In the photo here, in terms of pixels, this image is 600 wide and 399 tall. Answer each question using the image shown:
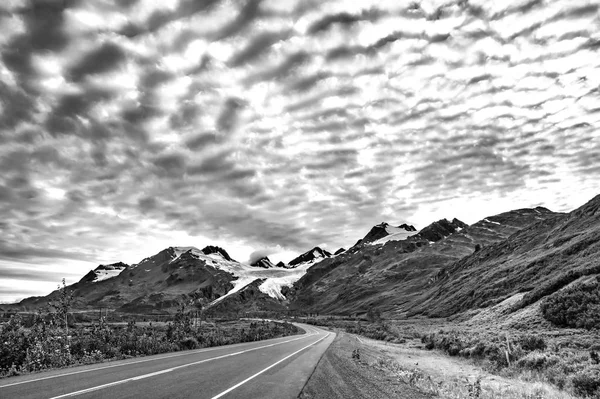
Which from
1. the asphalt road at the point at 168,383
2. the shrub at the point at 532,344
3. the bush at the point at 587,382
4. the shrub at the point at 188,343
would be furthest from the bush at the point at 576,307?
the shrub at the point at 188,343

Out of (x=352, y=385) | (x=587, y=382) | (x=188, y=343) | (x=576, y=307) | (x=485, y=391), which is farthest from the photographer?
(x=576, y=307)

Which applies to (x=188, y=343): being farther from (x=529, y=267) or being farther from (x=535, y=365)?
(x=529, y=267)

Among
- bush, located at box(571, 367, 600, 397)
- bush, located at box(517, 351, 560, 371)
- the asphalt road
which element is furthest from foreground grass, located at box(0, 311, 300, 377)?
bush, located at box(517, 351, 560, 371)

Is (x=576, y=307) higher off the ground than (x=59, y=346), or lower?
lower

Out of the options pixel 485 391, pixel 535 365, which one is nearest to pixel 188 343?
pixel 485 391

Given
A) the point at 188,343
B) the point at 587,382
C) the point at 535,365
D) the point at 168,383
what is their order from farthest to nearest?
the point at 188,343 → the point at 535,365 → the point at 587,382 → the point at 168,383

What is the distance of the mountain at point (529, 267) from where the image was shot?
5162 centimetres

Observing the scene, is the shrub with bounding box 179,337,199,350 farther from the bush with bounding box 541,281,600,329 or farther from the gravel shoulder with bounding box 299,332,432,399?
the bush with bounding box 541,281,600,329

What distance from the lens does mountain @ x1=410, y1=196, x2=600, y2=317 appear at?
169ft

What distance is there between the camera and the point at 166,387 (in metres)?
11.5

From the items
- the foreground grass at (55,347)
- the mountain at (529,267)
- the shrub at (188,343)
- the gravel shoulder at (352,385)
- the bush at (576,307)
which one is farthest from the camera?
the mountain at (529,267)

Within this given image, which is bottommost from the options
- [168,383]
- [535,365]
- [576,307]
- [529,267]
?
[535,365]

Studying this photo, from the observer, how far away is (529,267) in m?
79.1

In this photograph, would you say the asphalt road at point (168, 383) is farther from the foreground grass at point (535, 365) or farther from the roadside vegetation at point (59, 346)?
the foreground grass at point (535, 365)
